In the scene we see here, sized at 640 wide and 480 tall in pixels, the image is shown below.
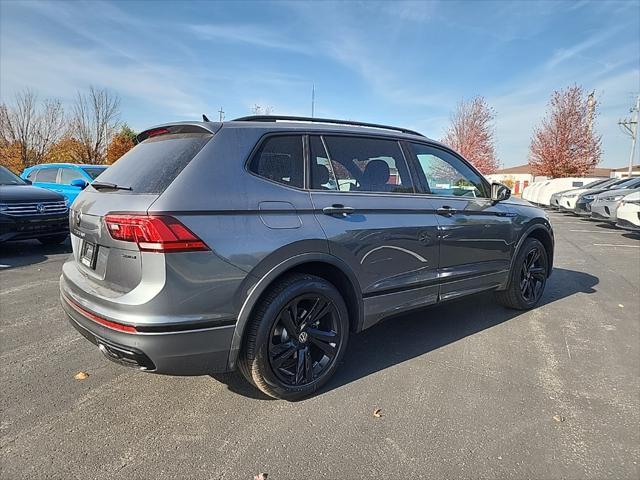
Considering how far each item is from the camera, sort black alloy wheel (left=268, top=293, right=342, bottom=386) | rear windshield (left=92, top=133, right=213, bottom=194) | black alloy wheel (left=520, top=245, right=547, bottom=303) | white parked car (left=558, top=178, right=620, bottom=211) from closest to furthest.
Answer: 1. rear windshield (left=92, top=133, right=213, bottom=194)
2. black alloy wheel (left=268, top=293, right=342, bottom=386)
3. black alloy wheel (left=520, top=245, right=547, bottom=303)
4. white parked car (left=558, top=178, right=620, bottom=211)

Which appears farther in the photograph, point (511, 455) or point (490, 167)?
point (490, 167)

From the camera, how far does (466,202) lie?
3.90 meters

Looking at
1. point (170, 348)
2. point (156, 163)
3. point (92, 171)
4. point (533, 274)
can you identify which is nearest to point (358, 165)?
point (156, 163)

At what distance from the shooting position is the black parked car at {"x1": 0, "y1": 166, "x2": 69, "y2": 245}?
666 cm

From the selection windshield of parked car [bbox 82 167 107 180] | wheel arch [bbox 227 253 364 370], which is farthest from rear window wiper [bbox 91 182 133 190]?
windshield of parked car [bbox 82 167 107 180]

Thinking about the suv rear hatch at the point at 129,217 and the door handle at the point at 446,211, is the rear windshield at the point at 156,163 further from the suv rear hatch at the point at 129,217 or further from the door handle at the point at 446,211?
the door handle at the point at 446,211

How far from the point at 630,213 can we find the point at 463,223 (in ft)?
28.0

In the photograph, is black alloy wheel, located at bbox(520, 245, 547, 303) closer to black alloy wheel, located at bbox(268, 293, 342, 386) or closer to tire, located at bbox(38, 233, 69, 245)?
black alloy wheel, located at bbox(268, 293, 342, 386)

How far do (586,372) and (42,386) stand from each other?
4061 millimetres

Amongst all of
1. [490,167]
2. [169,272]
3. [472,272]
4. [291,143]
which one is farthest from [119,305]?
[490,167]

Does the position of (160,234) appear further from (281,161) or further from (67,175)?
(67,175)

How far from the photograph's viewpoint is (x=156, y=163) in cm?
258

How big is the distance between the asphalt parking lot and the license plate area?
2.95 feet

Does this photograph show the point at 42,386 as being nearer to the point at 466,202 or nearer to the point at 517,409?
the point at 517,409
